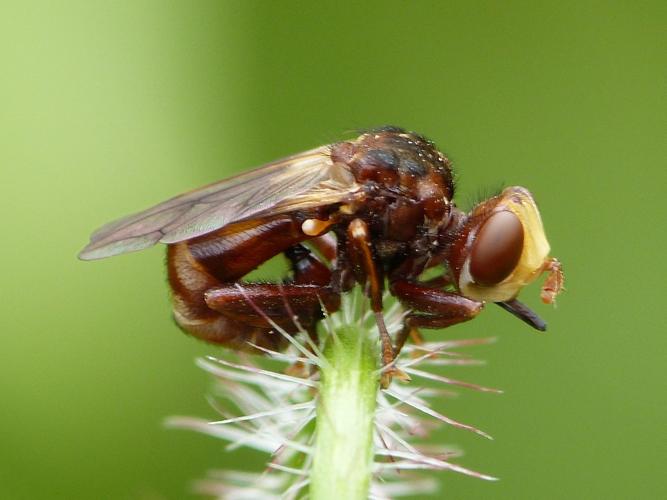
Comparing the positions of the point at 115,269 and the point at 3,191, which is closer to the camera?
the point at 3,191

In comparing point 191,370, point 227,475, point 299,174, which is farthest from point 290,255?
point 191,370

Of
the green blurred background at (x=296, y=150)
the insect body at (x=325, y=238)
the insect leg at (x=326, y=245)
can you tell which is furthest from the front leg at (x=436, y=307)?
the green blurred background at (x=296, y=150)

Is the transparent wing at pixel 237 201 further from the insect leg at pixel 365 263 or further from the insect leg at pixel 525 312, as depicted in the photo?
the insect leg at pixel 525 312

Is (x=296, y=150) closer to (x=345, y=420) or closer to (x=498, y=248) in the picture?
(x=498, y=248)

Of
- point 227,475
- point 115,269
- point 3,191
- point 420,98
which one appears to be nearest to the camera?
point 227,475

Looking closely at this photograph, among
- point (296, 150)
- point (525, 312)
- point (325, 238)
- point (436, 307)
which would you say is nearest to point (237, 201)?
point (325, 238)

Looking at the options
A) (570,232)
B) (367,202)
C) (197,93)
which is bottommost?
(570,232)

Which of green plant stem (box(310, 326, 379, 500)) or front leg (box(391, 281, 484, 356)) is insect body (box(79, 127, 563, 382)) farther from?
green plant stem (box(310, 326, 379, 500))

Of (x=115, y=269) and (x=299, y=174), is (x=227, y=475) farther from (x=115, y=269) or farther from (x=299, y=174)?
(x=115, y=269)
